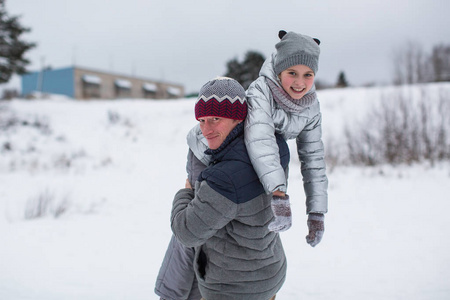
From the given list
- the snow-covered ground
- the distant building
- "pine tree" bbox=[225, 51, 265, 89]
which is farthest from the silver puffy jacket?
the distant building

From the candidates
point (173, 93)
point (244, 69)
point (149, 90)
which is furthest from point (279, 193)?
point (173, 93)

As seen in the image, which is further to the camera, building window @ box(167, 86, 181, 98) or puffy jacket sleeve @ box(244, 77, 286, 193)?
building window @ box(167, 86, 181, 98)

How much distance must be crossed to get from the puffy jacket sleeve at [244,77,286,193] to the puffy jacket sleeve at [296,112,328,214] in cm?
31

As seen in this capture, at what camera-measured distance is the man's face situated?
1.38 metres

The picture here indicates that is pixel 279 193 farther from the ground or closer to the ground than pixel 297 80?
closer to the ground

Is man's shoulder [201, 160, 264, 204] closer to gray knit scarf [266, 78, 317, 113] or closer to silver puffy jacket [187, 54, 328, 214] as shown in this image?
silver puffy jacket [187, 54, 328, 214]

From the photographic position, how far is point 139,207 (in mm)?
6457

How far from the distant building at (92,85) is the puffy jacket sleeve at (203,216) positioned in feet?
142

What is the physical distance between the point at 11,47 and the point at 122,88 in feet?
89.8

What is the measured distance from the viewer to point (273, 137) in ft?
4.58

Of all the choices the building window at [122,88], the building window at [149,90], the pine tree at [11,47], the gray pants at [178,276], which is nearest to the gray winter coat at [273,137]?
the gray pants at [178,276]

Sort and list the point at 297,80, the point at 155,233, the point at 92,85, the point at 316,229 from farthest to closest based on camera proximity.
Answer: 1. the point at 92,85
2. the point at 155,233
3. the point at 316,229
4. the point at 297,80

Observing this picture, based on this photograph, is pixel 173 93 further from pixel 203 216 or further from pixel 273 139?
pixel 203 216

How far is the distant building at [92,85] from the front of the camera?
4127cm
